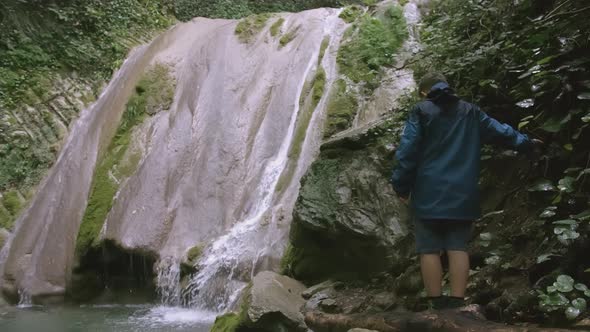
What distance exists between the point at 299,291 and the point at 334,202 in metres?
0.88

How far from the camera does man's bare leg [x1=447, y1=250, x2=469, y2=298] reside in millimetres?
3514

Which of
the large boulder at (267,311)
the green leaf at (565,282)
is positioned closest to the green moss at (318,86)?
the large boulder at (267,311)

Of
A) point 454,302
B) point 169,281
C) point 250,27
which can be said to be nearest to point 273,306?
point 454,302

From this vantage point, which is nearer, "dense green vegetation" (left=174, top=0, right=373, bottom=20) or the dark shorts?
the dark shorts

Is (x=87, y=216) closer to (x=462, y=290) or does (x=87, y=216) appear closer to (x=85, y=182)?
(x=85, y=182)

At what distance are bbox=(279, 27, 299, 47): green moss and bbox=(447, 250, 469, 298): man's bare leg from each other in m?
7.59

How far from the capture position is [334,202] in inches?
212

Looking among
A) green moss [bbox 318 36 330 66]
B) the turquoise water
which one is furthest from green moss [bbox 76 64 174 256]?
green moss [bbox 318 36 330 66]

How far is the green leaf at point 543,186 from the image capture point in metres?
3.76

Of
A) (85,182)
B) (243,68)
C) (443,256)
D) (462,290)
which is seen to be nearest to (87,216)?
(85,182)

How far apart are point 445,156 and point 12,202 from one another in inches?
327

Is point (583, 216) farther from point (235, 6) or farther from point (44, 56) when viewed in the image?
point (235, 6)

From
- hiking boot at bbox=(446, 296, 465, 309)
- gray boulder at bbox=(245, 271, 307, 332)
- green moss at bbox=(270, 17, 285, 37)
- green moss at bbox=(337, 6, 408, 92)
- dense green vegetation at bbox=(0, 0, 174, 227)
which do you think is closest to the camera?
hiking boot at bbox=(446, 296, 465, 309)

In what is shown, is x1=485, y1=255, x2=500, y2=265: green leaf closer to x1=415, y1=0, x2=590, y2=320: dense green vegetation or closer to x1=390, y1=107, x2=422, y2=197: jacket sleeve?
x1=415, y1=0, x2=590, y2=320: dense green vegetation
